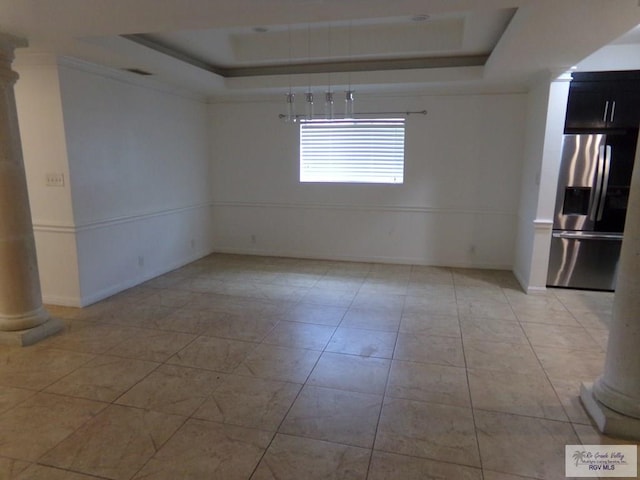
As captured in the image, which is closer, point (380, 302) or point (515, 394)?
point (515, 394)

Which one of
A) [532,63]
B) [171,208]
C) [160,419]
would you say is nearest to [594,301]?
[532,63]

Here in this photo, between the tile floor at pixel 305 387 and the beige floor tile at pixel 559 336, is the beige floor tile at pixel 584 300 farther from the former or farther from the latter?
the beige floor tile at pixel 559 336

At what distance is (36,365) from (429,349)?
2823mm

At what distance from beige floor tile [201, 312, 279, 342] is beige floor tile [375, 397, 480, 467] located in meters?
1.33

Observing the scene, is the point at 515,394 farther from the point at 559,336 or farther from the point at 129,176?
the point at 129,176

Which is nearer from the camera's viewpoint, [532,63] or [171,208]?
[532,63]

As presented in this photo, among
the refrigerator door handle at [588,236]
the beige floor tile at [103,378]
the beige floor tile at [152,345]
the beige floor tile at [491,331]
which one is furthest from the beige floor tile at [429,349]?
the refrigerator door handle at [588,236]

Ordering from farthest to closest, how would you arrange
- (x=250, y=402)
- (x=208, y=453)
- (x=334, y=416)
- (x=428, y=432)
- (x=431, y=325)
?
(x=431, y=325), (x=250, y=402), (x=334, y=416), (x=428, y=432), (x=208, y=453)

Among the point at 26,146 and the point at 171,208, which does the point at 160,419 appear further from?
the point at 171,208

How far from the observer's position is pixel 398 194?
5551 mm

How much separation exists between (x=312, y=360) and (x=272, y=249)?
3.37 metres

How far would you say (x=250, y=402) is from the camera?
2.43m

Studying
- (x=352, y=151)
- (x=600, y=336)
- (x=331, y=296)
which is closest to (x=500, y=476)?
(x=600, y=336)

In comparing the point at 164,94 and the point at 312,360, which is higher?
the point at 164,94
